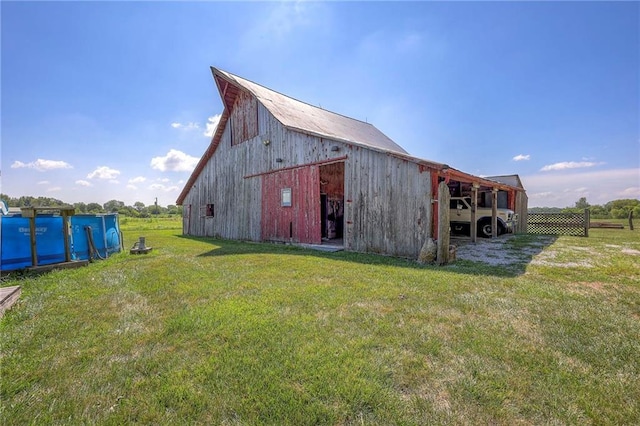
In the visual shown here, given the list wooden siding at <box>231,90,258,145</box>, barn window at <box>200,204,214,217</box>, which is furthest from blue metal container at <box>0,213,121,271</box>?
barn window at <box>200,204,214,217</box>

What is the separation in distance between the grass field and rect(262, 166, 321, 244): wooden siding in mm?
5520

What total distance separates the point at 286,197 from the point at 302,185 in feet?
3.32

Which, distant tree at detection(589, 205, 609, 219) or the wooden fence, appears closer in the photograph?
the wooden fence

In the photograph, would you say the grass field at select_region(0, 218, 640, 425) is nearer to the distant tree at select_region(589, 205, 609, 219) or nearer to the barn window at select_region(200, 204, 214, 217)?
the barn window at select_region(200, 204, 214, 217)

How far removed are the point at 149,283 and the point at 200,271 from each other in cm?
101

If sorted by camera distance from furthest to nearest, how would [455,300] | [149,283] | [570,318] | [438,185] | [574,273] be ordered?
[438,185] → [574,273] → [149,283] → [455,300] → [570,318]

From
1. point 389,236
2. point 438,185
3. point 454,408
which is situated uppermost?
point 438,185

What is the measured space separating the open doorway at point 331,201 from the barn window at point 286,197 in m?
2.32

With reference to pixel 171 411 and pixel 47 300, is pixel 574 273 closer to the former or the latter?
pixel 171 411

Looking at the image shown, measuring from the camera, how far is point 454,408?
189cm

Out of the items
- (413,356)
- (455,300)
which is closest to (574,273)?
(455,300)

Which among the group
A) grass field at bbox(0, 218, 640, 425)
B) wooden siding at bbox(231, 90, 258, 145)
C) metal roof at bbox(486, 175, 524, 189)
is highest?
wooden siding at bbox(231, 90, 258, 145)

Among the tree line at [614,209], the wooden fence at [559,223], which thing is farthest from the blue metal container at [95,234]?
the tree line at [614,209]

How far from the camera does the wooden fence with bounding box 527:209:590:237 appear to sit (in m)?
14.4
